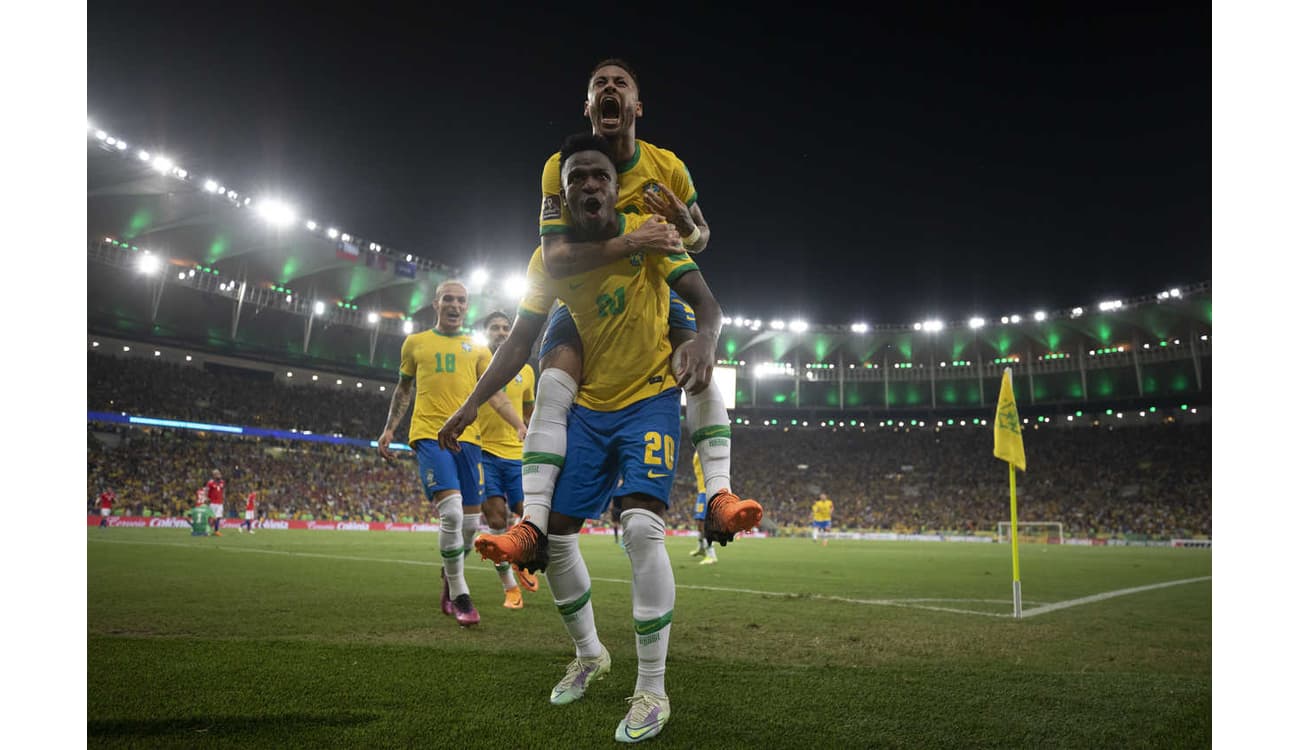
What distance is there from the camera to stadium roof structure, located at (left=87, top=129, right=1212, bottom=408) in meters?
31.5

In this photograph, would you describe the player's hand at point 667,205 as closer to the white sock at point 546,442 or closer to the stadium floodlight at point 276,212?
the white sock at point 546,442

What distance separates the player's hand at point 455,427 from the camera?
3.39 metres

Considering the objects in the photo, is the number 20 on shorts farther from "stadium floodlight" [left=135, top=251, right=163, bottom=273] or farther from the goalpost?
"stadium floodlight" [left=135, top=251, right=163, bottom=273]

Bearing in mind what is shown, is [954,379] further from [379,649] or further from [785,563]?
[379,649]

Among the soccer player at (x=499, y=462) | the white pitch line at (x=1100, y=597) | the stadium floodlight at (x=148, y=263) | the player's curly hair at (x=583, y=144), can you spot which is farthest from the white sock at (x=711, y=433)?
the stadium floodlight at (x=148, y=263)

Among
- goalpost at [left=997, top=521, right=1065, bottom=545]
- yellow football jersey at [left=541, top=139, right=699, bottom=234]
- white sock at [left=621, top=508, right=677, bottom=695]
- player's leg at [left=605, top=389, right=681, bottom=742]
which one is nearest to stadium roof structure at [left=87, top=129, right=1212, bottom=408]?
goalpost at [left=997, top=521, right=1065, bottom=545]

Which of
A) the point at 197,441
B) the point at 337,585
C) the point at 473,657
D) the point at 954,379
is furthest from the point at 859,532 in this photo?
the point at 473,657

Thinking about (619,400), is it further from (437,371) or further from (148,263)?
(148,263)

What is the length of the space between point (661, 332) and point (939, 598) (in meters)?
6.21

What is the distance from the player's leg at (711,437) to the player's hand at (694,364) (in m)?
0.04

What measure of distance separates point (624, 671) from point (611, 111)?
2.62 metres

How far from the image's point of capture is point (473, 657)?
3961 mm

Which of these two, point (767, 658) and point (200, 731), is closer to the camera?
point (200, 731)

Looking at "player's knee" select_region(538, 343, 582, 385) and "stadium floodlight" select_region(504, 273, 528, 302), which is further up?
"stadium floodlight" select_region(504, 273, 528, 302)
